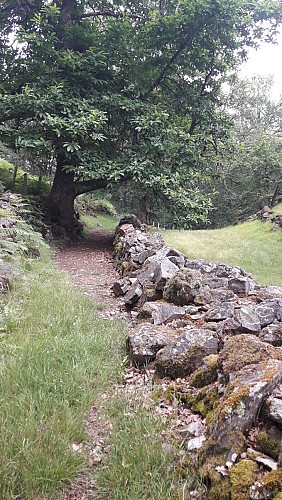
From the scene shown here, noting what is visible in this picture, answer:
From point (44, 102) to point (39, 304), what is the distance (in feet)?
21.6

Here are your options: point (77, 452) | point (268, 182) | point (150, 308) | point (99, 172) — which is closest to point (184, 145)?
point (99, 172)

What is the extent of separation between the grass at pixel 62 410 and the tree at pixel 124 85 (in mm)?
6049

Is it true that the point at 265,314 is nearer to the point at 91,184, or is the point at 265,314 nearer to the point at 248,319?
the point at 248,319


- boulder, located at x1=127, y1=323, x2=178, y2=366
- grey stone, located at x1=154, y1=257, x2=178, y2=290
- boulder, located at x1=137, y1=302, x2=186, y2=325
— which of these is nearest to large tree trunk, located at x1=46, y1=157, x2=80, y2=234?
grey stone, located at x1=154, y1=257, x2=178, y2=290

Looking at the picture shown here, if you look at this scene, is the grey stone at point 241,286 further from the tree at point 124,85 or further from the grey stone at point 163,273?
the tree at point 124,85

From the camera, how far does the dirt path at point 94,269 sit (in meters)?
5.05

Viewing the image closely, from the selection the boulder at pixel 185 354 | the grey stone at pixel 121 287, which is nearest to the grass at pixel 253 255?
the grey stone at pixel 121 287

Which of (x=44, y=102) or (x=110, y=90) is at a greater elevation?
(x=110, y=90)

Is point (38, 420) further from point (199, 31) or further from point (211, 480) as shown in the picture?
point (199, 31)

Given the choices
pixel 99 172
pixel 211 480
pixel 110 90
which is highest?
pixel 110 90

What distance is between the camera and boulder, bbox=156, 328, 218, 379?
2.80 metres

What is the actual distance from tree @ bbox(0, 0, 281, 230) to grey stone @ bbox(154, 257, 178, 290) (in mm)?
4536

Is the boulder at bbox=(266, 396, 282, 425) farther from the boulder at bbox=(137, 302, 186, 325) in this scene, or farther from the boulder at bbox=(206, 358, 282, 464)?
the boulder at bbox=(137, 302, 186, 325)

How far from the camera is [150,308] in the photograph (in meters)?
3.96
